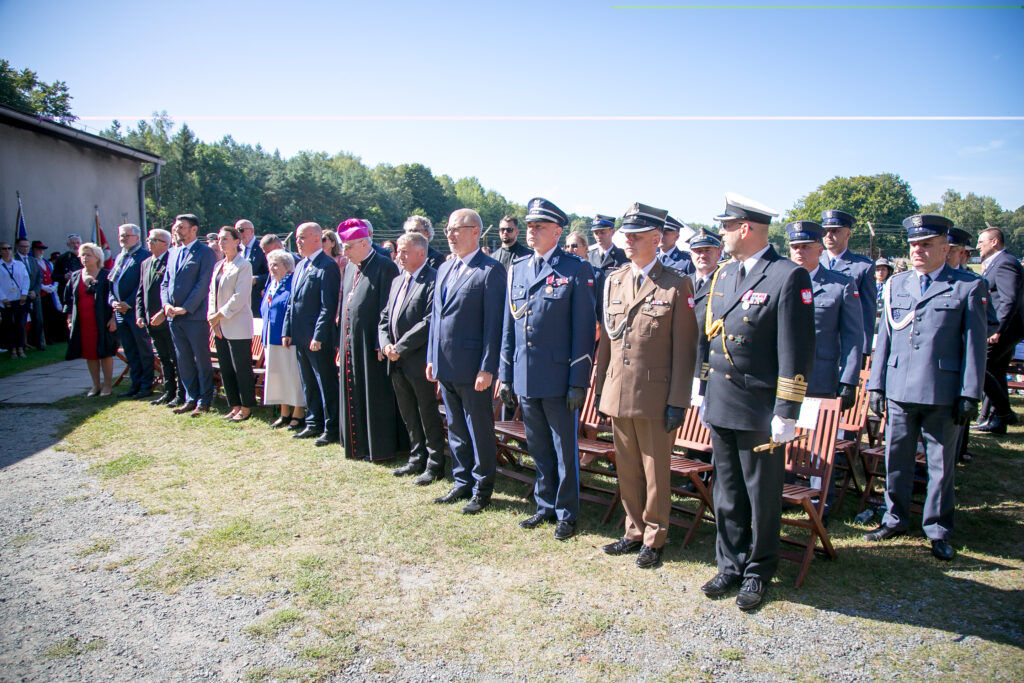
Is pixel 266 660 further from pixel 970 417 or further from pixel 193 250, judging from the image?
pixel 193 250

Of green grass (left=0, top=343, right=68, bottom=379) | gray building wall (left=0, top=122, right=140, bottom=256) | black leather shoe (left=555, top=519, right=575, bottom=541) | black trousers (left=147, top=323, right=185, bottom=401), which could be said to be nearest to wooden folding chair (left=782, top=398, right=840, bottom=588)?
black leather shoe (left=555, top=519, right=575, bottom=541)

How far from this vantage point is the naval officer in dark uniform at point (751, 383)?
11.1ft

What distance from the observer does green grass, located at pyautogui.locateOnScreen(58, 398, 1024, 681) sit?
3055mm

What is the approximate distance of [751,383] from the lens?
3508 mm

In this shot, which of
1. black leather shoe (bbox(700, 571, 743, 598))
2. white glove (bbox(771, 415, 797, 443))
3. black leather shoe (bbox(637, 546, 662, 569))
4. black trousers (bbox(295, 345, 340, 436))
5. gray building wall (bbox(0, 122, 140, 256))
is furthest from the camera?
gray building wall (bbox(0, 122, 140, 256))

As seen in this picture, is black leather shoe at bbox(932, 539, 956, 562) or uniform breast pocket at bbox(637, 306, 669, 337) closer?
uniform breast pocket at bbox(637, 306, 669, 337)

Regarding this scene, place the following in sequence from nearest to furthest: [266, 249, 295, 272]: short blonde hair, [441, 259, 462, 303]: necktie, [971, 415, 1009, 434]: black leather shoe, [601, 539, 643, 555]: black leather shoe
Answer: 1. [601, 539, 643, 555]: black leather shoe
2. [441, 259, 462, 303]: necktie
3. [971, 415, 1009, 434]: black leather shoe
4. [266, 249, 295, 272]: short blonde hair

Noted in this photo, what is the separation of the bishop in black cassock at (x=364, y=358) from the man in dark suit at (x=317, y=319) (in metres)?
0.47

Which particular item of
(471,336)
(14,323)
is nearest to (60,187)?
(14,323)

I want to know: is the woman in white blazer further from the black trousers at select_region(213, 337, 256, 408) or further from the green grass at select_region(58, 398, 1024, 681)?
the green grass at select_region(58, 398, 1024, 681)

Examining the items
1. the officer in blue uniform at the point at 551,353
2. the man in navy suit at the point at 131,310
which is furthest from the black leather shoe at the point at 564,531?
the man in navy suit at the point at 131,310

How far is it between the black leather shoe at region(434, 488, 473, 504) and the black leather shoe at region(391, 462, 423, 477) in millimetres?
722

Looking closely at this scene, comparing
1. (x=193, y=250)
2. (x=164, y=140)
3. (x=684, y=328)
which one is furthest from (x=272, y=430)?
(x=164, y=140)

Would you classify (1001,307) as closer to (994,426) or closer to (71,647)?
(994,426)
